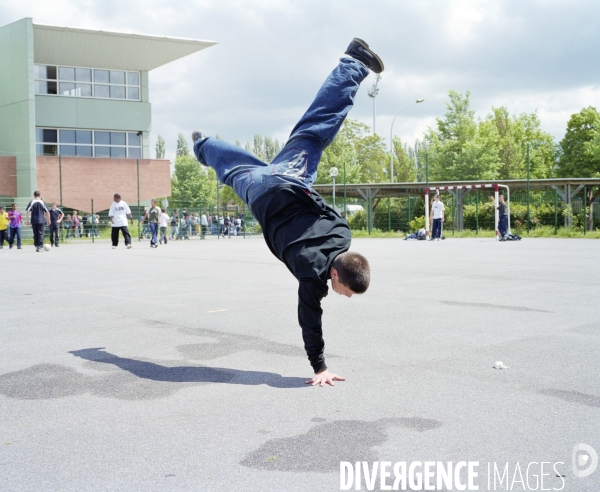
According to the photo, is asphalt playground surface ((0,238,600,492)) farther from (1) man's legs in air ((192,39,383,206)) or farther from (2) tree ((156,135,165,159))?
(2) tree ((156,135,165,159))

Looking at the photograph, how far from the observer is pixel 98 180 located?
38.0m

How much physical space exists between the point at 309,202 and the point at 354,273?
92cm

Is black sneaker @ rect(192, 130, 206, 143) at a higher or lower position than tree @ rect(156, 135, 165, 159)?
lower

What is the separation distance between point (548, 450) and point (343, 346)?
2.65m

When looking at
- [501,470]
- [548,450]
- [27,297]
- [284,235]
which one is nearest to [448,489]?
[501,470]

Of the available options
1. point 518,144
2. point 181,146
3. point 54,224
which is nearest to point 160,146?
point 181,146

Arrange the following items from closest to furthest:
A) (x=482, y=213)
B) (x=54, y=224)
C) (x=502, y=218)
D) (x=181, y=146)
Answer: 1. (x=502, y=218)
2. (x=54, y=224)
3. (x=482, y=213)
4. (x=181, y=146)

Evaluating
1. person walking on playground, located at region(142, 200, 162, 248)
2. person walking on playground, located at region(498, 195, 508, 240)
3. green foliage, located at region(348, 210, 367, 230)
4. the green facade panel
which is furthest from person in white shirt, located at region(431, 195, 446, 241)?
the green facade panel

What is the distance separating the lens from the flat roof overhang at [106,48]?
3594 cm

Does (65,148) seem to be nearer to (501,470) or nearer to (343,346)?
(343,346)

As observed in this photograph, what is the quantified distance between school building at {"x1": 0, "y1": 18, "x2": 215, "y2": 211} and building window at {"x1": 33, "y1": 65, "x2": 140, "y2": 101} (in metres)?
0.06

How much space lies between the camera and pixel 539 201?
1346 inches

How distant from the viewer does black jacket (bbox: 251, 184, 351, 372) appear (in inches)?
178

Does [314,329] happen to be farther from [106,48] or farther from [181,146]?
[181,146]
